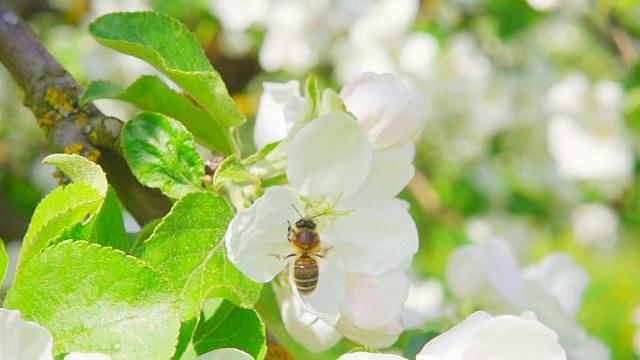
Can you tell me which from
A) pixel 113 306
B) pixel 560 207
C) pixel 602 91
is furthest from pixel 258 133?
pixel 560 207

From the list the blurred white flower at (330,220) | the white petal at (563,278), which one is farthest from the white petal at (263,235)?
the white petal at (563,278)

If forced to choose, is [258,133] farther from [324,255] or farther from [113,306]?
[113,306]

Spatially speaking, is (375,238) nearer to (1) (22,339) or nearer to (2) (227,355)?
(2) (227,355)

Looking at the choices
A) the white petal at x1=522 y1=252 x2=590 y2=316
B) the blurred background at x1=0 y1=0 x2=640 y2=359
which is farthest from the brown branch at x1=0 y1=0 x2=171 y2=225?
the blurred background at x1=0 y1=0 x2=640 y2=359

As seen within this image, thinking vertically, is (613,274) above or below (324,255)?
below

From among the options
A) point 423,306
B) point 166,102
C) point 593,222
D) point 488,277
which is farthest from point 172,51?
point 593,222

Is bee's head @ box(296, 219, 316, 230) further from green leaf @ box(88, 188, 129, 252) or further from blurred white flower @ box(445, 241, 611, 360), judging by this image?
blurred white flower @ box(445, 241, 611, 360)
